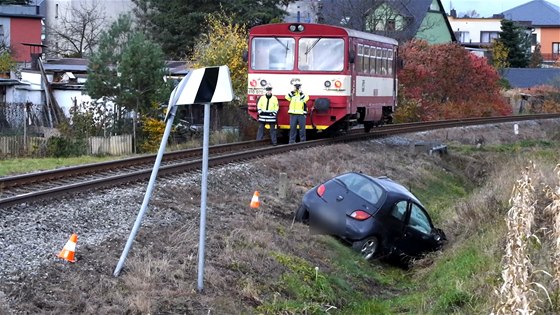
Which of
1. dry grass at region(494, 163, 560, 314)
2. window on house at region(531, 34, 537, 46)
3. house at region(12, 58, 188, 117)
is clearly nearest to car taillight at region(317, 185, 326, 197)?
dry grass at region(494, 163, 560, 314)

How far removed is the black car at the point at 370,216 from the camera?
1413 centimetres

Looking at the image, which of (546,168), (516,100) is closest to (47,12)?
(516,100)

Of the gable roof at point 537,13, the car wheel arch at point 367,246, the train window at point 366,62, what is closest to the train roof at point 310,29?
the train window at point 366,62

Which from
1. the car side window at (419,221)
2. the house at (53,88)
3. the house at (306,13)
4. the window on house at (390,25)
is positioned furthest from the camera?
the house at (306,13)

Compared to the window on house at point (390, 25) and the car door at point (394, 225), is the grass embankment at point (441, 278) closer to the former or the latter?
the car door at point (394, 225)

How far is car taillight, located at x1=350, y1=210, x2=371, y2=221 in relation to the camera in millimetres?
14119

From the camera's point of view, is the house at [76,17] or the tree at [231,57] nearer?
the tree at [231,57]

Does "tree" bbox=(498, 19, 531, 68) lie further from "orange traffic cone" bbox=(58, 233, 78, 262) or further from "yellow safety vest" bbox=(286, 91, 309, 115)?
"orange traffic cone" bbox=(58, 233, 78, 262)

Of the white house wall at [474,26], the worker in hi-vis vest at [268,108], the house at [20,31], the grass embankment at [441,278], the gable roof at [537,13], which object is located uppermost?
the gable roof at [537,13]

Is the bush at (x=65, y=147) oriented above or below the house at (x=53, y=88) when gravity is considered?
below

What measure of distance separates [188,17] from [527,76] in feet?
109

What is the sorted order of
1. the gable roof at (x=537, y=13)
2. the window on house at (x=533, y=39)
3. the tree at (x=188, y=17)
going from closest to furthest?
the tree at (x=188, y=17) < the window on house at (x=533, y=39) < the gable roof at (x=537, y=13)

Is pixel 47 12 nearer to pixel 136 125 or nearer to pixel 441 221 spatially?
pixel 136 125

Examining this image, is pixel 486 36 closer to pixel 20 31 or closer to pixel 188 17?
pixel 188 17
